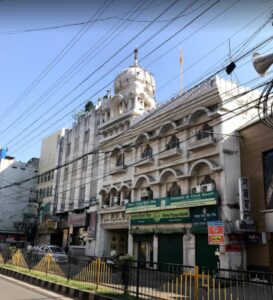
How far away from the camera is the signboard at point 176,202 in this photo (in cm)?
2252

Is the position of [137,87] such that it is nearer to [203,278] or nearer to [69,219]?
[69,219]

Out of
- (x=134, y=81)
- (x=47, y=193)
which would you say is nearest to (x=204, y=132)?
(x=134, y=81)

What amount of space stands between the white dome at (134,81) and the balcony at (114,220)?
1182 cm

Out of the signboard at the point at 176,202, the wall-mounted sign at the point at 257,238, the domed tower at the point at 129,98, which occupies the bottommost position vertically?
the wall-mounted sign at the point at 257,238

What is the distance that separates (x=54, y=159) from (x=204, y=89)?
32059mm

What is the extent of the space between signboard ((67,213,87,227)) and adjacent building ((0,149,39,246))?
1782 centimetres

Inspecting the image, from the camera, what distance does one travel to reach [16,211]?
58.3 meters

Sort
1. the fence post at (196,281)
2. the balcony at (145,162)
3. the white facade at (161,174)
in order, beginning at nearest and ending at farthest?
the fence post at (196,281)
the white facade at (161,174)
the balcony at (145,162)

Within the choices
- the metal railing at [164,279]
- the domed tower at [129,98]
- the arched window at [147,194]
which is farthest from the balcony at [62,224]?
the metal railing at [164,279]

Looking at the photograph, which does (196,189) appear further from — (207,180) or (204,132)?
(204,132)

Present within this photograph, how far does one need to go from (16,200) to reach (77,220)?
2424 cm

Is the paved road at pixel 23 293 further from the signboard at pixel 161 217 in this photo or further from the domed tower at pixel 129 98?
the domed tower at pixel 129 98

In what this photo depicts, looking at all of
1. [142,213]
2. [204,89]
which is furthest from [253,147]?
[142,213]

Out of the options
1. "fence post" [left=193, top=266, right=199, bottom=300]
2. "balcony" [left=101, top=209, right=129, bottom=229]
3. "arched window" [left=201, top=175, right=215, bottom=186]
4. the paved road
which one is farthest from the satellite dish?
→ "balcony" [left=101, top=209, right=129, bottom=229]
